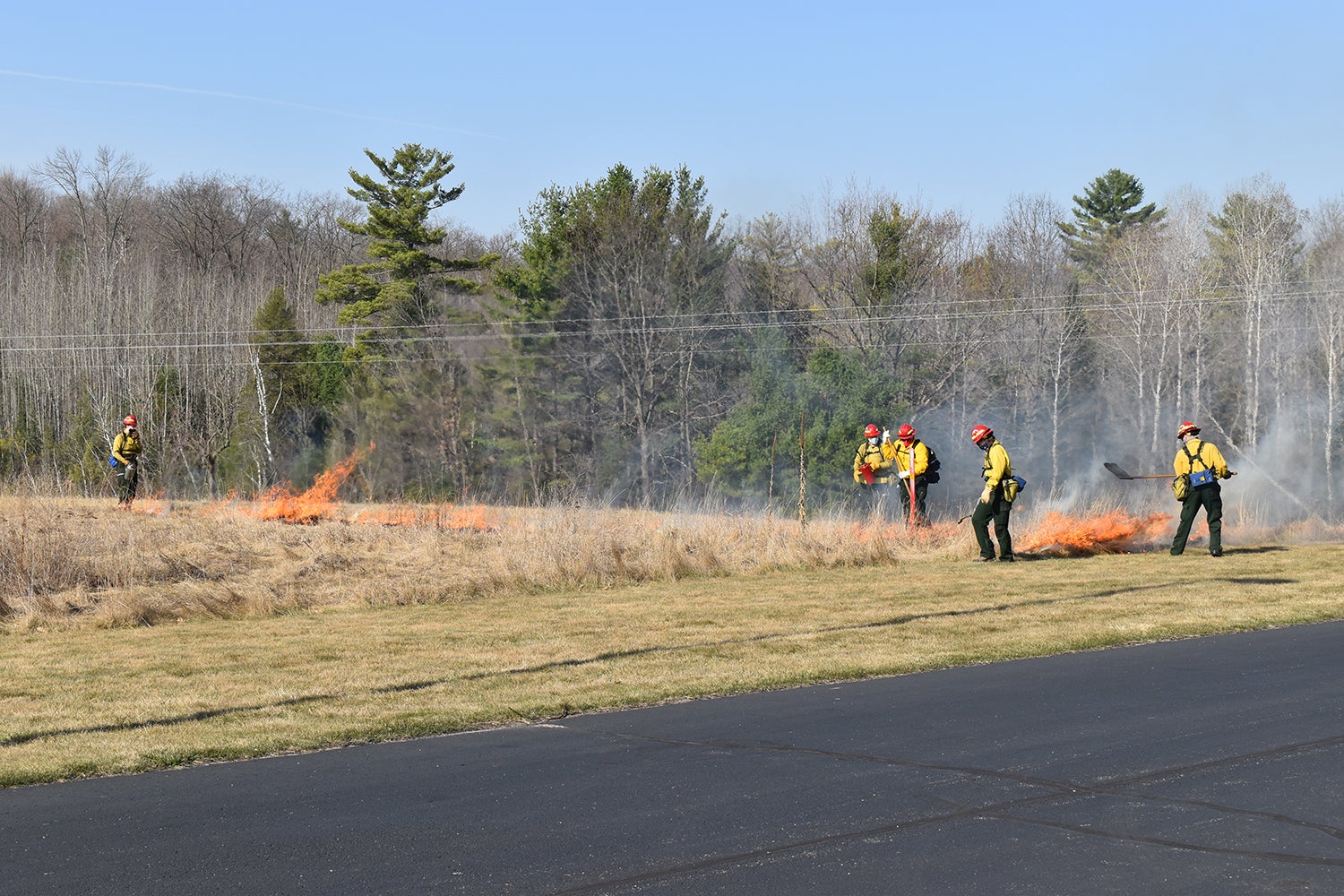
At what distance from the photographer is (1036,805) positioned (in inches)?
245

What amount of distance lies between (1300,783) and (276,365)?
170 ft

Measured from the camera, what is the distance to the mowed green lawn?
28.2 feet

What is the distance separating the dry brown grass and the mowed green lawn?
0.04 metres

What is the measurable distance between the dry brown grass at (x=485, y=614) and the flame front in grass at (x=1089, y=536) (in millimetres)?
494

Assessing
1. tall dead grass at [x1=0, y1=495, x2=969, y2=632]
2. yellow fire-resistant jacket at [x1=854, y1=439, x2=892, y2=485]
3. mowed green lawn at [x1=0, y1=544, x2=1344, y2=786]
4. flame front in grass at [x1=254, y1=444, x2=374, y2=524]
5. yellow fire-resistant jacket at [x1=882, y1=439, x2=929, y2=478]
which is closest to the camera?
mowed green lawn at [x1=0, y1=544, x2=1344, y2=786]

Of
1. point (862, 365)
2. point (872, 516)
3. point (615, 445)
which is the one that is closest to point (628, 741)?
point (872, 516)

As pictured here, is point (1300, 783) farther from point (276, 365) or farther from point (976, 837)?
point (276, 365)

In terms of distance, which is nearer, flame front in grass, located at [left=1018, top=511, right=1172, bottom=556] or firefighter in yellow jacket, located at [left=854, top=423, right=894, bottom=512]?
flame front in grass, located at [left=1018, top=511, right=1172, bottom=556]

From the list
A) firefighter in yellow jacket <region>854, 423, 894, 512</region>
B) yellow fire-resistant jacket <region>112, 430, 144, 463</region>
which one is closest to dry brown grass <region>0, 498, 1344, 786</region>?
firefighter in yellow jacket <region>854, 423, 894, 512</region>

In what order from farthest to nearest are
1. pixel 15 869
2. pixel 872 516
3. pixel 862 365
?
pixel 862 365, pixel 872 516, pixel 15 869

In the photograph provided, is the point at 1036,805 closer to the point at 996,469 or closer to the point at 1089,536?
the point at 996,469

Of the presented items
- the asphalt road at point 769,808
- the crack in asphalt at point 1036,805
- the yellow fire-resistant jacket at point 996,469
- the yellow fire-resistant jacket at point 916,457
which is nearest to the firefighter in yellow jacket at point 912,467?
the yellow fire-resistant jacket at point 916,457

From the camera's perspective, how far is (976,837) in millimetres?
5695

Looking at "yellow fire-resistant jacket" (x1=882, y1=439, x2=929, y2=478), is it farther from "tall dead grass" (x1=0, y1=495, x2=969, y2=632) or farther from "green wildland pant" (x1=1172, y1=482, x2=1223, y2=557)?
"green wildland pant" (x1=1172, y1=482, x2=1223, y2=557)
